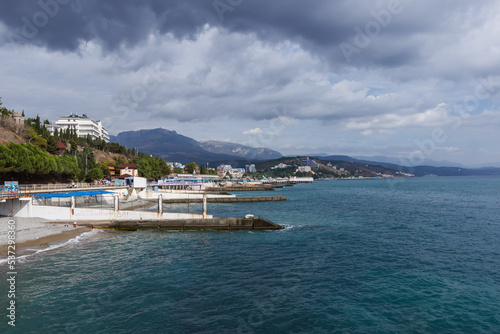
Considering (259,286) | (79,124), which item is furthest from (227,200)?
(79,124)

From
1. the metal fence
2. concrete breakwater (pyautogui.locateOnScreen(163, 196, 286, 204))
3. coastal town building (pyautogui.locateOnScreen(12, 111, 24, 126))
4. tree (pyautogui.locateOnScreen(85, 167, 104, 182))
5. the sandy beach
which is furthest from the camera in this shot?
coastal town building (pyautogui.locateOnScreen(12, 111, 24, 126))

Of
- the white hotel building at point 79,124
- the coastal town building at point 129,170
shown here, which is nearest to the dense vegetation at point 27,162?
the coastal town building at point 129,170

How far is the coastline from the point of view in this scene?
29.7 m

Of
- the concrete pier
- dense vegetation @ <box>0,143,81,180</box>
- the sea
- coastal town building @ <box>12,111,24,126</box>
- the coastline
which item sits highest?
coastal town building @ <box>12,111,24,126</box>

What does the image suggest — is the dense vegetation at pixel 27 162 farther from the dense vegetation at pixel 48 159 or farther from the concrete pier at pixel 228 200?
the concrete pier at pixel 228 200

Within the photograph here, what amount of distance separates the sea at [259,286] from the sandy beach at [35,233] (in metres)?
2.38

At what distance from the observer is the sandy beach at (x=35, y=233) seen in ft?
99.3

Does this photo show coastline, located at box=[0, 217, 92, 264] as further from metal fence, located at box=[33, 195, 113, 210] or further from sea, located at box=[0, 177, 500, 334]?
metal fence, located at box=[33, 195, 113, 210]

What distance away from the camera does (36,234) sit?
3525cm

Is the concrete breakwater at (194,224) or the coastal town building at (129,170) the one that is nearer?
the concrete breakwater at (194,224)

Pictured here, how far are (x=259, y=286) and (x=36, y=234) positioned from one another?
2987cm

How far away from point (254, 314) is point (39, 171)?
232 ft

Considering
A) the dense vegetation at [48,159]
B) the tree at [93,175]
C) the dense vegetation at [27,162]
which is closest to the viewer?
the dense vegetation at [27,162]

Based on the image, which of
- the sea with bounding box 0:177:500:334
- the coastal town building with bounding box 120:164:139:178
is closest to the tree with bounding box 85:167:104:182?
the coastal town building with bounding box 120:164:139:178
